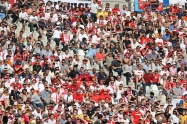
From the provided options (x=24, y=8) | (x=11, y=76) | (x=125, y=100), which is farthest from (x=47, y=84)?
(x=24, y=8)

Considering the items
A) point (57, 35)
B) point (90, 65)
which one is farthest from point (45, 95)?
point (57, 35)

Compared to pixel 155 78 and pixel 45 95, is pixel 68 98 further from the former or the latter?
pixel 155 78

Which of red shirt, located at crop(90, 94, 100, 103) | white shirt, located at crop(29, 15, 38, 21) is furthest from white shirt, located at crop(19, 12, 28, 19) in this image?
red shirt, located at crop(90, 94, 100, 103)

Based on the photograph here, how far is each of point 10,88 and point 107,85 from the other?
4.12m

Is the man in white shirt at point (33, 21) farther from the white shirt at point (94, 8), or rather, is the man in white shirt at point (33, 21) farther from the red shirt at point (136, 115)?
the red shirt at point (136, 115)

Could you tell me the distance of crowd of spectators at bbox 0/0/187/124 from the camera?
86.6 feet

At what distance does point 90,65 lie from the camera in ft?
Result: 97.0

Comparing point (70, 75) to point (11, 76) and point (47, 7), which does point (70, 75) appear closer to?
point (11, 76)

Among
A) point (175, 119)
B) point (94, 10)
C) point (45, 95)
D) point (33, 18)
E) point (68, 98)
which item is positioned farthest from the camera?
point (94, 10)

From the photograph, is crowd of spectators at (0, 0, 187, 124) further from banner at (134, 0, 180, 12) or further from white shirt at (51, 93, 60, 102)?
banner at (134, 0, 180, 12)

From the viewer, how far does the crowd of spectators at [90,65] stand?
86.6 ft

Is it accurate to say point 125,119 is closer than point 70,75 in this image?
Yes

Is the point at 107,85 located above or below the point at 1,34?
below

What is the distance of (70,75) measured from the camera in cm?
2839
